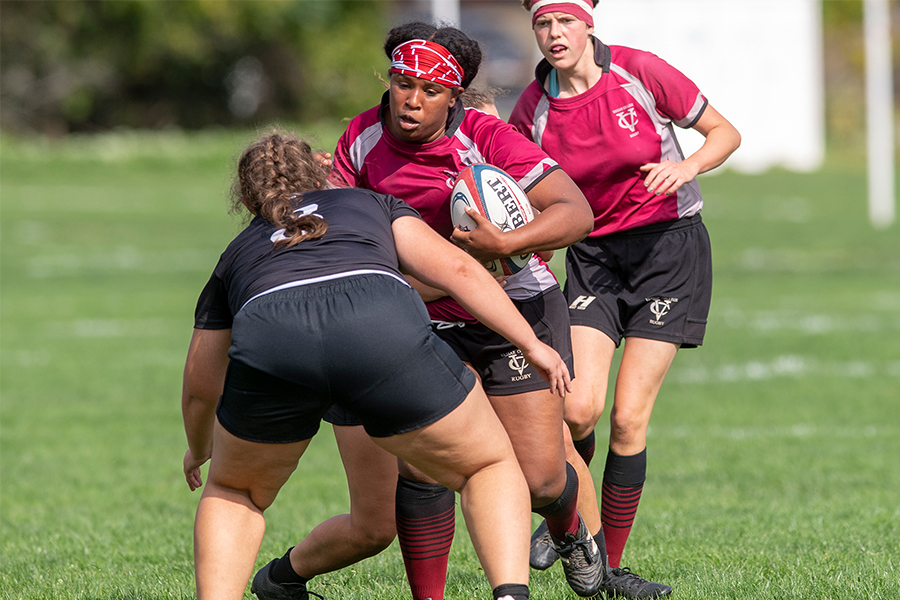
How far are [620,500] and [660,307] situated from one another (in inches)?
33.4

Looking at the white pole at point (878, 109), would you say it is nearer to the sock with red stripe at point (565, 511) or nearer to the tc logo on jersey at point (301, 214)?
the sock with red stripe at point (565, 511)

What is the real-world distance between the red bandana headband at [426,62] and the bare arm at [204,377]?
1.09 m

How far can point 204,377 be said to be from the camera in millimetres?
3828

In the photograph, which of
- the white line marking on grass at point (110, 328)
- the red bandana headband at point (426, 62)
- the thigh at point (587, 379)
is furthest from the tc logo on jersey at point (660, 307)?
the white line marking on grass at point (110, 328)

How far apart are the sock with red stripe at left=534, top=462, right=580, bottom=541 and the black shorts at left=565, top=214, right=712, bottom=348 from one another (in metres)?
0.84

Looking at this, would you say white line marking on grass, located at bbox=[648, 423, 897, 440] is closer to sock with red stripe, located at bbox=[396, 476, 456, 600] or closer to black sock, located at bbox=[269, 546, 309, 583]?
sock with red stripe, located at bbox=[396, 476, 456, 600]

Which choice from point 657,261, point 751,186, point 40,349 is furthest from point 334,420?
point 751,186

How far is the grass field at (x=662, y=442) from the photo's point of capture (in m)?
5.16

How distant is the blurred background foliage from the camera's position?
141 feet

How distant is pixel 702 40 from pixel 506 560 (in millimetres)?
40586

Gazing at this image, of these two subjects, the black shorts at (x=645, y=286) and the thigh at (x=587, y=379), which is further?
the black shorts at (x=645, y=286)

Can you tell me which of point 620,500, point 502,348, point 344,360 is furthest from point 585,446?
point 344,360

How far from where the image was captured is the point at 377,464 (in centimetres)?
439

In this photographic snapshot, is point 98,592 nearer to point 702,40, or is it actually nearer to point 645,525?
point 645,525
